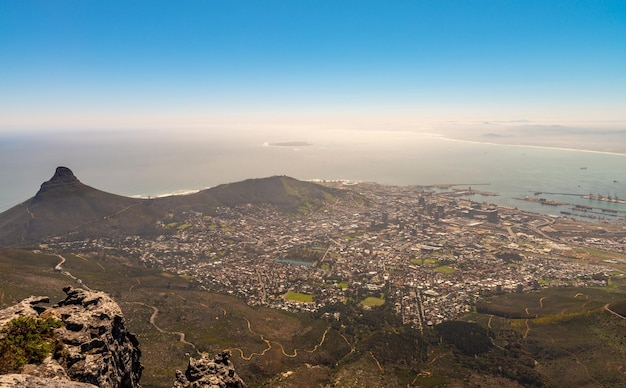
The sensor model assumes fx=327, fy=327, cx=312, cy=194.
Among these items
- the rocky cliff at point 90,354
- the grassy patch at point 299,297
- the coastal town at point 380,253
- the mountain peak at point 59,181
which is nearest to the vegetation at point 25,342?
the rocky cliff at point 90,354

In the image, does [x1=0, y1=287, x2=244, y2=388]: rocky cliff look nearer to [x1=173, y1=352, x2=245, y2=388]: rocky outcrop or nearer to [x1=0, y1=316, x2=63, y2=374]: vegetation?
[x1=173, y1=352, x2=245, y2=388]: rocky outcrop

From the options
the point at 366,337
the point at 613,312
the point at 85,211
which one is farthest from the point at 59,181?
the point at 613,312

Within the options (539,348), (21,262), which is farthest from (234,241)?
(539,348)

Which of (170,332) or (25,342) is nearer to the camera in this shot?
(25,342)

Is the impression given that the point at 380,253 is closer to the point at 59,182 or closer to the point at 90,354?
the point at 90,354

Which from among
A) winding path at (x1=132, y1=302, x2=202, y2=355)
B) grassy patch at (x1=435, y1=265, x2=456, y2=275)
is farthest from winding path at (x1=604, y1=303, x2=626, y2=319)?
winding path at (x1=132, y1=302, x2=202, y2=355)

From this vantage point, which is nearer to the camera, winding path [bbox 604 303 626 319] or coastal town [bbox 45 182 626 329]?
winding path [bbox 604 303 626 319]
